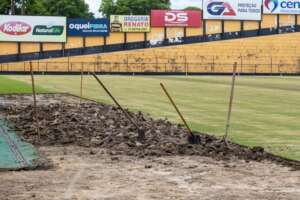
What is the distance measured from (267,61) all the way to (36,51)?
115 ft

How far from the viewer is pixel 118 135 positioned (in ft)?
52.2

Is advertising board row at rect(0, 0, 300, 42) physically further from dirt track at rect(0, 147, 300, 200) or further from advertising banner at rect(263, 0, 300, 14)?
dirt track at rect(0, 147, 300, 200)

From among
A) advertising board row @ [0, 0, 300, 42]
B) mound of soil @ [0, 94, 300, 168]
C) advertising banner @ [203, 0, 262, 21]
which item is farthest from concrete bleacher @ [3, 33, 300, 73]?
mound of soil @ [0, 94, 300, 168]

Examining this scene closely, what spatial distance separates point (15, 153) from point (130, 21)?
8778 cm

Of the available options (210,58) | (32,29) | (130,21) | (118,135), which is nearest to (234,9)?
(210,58)

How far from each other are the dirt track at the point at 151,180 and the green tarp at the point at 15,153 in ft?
1.55

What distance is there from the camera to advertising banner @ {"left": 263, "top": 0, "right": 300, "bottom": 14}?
105688mm

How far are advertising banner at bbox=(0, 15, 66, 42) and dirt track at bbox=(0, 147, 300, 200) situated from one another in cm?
8566

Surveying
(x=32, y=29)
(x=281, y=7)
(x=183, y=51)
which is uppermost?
(x=281, y=7)

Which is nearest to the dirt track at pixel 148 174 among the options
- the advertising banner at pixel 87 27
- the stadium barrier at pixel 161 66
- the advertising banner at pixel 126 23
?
the stadium barrier at pixel 161 66

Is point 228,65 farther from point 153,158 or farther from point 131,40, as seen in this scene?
point 153,158

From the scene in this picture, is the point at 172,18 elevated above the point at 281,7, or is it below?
below

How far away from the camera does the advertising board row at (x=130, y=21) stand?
317ft

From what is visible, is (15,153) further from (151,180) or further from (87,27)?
(87,27)
